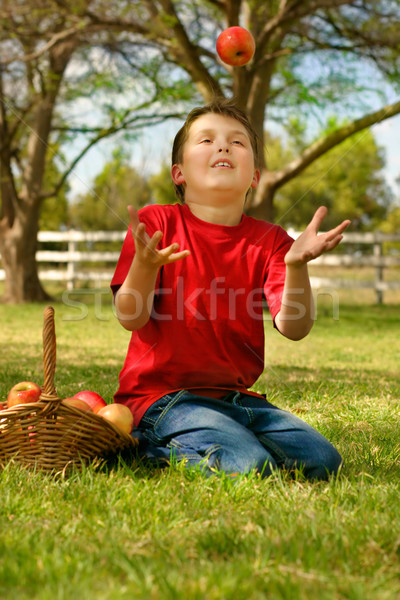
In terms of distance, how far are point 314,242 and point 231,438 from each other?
26.9 inches

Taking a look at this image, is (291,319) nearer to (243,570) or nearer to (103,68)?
(243,570)

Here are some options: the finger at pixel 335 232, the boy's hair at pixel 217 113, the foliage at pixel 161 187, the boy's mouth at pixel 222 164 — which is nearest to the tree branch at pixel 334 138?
the boy's hair at pixel 217 113

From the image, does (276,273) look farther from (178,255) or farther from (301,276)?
(178,255)

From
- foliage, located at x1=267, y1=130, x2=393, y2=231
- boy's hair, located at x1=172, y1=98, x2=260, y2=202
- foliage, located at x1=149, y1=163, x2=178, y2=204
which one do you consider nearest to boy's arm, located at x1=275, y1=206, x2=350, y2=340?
boy's hair, located at x1=172, y1=98, x2=260, y2=202

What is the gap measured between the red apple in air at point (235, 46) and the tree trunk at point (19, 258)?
8.97 meters

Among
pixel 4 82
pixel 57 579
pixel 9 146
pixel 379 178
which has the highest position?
pixel 379 178

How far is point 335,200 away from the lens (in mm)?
30969

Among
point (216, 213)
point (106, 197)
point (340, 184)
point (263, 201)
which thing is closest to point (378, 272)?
point (263, 201)

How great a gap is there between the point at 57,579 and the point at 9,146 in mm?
10908

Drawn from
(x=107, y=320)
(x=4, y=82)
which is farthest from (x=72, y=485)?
(x=4, y=82)

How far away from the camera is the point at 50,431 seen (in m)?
2.06

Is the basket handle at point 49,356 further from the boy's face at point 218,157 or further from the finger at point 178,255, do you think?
the boy's face at point 218,157

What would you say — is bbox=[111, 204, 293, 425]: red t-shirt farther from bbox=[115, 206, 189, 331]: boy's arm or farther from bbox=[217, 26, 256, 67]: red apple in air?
bbox=[217, 26, 256, 67]: red apple in air

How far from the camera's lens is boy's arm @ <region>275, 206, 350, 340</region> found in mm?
1965
